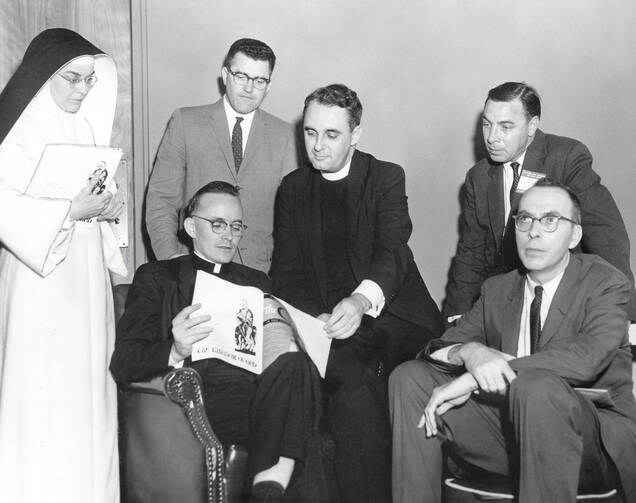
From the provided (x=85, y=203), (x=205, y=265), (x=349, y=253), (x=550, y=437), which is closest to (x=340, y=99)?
(x=349, y=253)

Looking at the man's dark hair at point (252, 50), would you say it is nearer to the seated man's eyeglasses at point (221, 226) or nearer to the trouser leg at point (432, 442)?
the seated man's eyeglasses at point (221, 226)

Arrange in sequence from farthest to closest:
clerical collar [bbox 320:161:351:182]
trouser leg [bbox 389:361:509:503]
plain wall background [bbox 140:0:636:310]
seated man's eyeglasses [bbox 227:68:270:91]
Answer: plain wall background [bbox 140:0:636:310] → seated man's eyeglasses [bbox 227:68:270:91] → clerical collar [bbox 320:161:351:182] → trouser leg [bbox 389:361:509:503]

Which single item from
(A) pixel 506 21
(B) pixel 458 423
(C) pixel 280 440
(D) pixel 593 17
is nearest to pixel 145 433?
(C) pixel 280 440

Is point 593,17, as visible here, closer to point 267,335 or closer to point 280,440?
point 267,335

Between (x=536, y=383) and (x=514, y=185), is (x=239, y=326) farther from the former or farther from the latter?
(x=514, y=185)

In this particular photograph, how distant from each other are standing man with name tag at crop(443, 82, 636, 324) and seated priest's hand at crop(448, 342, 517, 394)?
1.04 meters

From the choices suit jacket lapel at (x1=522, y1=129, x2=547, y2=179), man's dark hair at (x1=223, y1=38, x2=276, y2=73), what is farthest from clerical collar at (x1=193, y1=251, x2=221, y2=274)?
suit jacket lapel at (x1=522, y1=129, x2=547, y2=179)

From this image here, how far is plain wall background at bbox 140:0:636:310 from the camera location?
5.05 meters

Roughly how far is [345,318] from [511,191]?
1175mm

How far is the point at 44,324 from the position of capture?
3428 mm

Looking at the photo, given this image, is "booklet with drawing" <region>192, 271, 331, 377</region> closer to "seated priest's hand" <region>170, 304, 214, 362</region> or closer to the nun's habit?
"seated priest's hand" <region>170, 304, 214, 362</region>

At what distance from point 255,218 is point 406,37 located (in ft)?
5.04

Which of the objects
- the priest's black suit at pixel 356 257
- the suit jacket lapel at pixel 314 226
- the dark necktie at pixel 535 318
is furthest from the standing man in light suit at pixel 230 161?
the dark necktie at pixel 535 318

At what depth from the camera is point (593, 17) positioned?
201 inches
